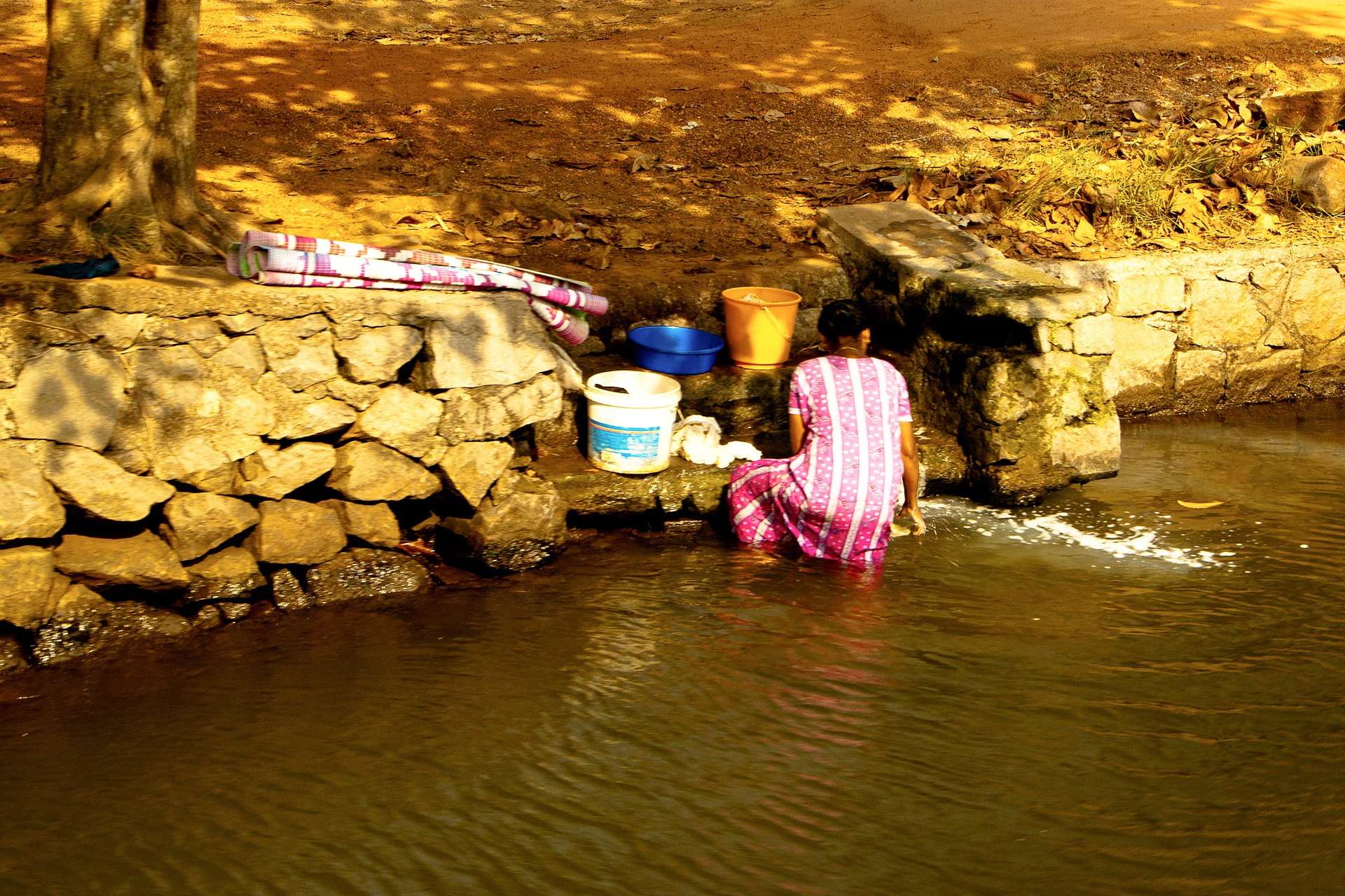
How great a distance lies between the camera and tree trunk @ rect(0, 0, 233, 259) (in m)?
5.38

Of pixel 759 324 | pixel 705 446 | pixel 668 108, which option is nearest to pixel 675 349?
pixel 759 324

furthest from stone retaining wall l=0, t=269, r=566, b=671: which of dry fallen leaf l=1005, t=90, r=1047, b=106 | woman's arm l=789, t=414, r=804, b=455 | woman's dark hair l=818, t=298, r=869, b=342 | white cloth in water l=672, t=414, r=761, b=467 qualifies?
dry fallen leaf l=1005, t=90, r=1047, b=106

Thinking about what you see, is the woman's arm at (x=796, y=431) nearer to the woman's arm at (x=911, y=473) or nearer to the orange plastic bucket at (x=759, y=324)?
the woman's arm at (x=911, y=473)

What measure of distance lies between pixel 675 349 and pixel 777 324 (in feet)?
1.88

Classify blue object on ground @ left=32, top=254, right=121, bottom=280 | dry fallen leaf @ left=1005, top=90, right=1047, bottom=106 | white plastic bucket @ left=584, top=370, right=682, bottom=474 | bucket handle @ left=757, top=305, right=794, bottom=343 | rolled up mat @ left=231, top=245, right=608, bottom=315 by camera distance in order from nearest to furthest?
blue object on ground @ left=32, top=254, right=121, bottom=280
rolled up mat @ left=231, top=245, right=608, bottom=315
white plastic bucket @ left=584, top=370, right=682, bottom=474
bucket handle @ left=757, top=305, right=794, bottom=343
dry fallen leaf @ left=1005, top=90, right=1047, bottom=106

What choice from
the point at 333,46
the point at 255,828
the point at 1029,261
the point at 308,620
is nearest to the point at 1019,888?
the point at 255,828

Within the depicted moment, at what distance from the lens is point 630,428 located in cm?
582

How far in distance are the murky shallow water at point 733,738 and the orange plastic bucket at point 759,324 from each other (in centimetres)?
133

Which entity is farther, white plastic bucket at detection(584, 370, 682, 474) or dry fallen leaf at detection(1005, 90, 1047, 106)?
dry fallen leaf at detection(1005, 90, 1047, 106)

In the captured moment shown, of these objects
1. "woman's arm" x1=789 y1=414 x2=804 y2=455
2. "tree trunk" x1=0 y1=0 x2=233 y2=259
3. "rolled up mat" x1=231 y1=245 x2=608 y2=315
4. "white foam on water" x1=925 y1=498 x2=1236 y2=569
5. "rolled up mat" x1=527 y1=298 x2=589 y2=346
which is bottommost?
"white foam on water" x1=925 y1=498 x2=1236 y2=569

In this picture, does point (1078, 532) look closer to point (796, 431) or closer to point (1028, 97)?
point (796, 431)

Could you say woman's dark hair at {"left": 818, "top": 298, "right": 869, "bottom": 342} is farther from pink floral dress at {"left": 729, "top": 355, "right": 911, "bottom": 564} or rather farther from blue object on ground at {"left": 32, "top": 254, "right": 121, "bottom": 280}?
blue object on ground at {"left": 32, "top": 254, "right": 121, "bottom": 280}

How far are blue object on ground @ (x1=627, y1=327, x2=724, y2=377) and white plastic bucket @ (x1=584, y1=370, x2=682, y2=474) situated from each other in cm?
Result: 37

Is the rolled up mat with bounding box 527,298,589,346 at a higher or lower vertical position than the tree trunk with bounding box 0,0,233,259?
lower
